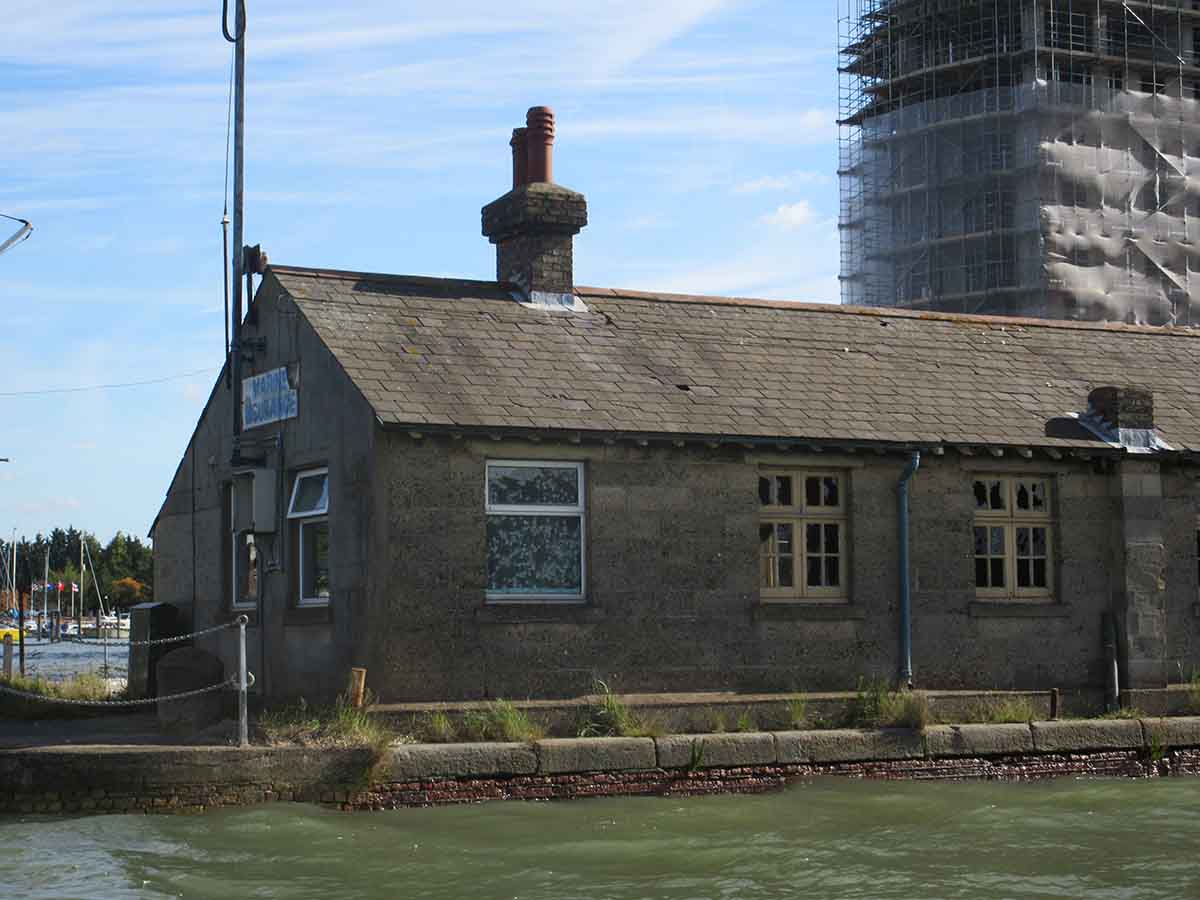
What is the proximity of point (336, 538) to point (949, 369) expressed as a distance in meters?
7.89

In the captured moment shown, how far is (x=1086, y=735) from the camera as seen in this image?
16.6m

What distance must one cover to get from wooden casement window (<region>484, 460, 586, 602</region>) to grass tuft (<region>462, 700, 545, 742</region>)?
3.80 ft

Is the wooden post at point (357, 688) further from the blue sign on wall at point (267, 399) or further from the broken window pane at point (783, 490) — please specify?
the broken window pane at point (783, 490)

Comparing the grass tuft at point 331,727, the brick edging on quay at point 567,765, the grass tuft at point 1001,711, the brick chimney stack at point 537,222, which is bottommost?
the brick edging on quay at point 567,765

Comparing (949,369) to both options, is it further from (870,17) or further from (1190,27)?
(1190,27)

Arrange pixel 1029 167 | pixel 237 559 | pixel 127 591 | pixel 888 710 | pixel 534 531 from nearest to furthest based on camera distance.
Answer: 1. pixel 534 531
2. pixel 888 710
3. pixel 237 559
4. pixel 1029 167
5. pixel 127 591

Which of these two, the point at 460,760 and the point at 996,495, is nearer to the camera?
the point at 460,760

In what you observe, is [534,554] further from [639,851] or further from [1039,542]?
[1039,542]

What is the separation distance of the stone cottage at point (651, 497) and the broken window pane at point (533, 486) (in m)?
0.03

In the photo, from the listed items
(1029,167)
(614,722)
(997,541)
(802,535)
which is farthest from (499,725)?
(1029,167)

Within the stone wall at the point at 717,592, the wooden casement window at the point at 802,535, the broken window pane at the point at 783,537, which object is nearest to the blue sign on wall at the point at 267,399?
the stone wall at the point at 717,592

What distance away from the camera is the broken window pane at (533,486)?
617 inches

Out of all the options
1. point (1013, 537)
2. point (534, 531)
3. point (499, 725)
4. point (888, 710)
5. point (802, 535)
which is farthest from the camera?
point (1013, 537)

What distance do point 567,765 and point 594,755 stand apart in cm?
27
